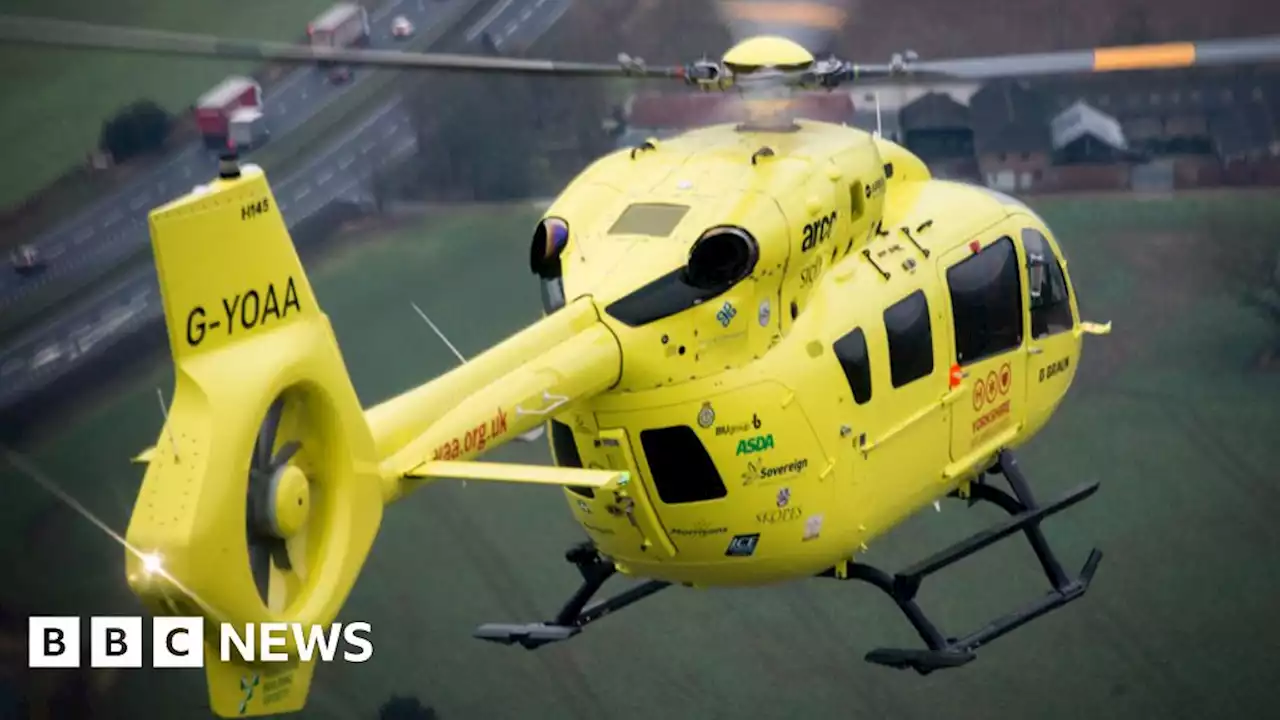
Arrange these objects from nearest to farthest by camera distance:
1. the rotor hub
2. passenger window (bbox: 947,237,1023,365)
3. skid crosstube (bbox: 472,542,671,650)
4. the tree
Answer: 1. the rotor hub
2. passenger window (bbox: 947,237,1023,365)
3. skid crosstube (bbox: 472,542,671,650)
4. the tree

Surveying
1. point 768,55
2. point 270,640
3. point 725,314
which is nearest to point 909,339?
point 725,314

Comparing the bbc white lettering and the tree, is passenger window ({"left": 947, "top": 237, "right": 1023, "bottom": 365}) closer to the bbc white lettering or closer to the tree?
the bbc white lettering

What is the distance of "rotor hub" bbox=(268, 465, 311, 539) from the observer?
317 inches

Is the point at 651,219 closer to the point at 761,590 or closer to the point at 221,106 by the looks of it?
the point at 761,590

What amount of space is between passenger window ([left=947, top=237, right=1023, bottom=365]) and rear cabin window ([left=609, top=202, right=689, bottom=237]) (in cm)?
192

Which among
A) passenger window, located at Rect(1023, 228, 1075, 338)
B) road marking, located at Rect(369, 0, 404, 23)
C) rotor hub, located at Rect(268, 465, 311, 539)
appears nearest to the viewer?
rotor hub, located at Rect(268, 465, 311, 539)

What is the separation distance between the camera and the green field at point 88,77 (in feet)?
61.2

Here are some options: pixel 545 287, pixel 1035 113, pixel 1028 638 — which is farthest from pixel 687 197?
pixel 1035 113

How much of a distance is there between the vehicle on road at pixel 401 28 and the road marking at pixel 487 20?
0.54 metres

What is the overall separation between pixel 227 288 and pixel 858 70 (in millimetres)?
4226

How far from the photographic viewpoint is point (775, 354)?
10.4 meters

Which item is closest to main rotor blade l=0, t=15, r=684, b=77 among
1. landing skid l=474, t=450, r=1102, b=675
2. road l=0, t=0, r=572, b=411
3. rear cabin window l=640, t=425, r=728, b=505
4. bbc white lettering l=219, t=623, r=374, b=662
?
rear cabin window l=640, t=425, r=728, b=505

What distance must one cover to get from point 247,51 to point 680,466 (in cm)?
282

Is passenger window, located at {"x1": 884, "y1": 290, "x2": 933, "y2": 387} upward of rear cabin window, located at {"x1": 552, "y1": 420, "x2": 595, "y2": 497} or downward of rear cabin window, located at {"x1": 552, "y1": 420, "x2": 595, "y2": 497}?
upward
